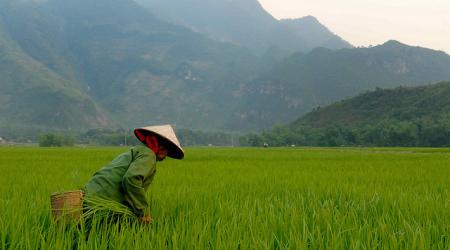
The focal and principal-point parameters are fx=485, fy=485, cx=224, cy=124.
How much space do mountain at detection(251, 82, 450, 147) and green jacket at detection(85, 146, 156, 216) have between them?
180 ft

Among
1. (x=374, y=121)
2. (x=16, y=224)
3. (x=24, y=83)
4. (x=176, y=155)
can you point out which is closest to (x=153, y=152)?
(x=176, y=155)

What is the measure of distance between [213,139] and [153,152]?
110m

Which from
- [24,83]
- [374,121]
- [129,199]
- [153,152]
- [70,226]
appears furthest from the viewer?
[24,83]

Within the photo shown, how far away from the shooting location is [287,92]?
155 metres

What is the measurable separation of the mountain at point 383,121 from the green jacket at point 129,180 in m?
54.8

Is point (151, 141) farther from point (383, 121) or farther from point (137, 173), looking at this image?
point (383, 121)

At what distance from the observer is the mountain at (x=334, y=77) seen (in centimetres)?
14538

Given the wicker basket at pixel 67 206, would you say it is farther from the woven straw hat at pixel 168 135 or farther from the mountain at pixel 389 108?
the mountain at pixel 389 108

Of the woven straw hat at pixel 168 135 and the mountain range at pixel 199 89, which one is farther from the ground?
the mountain range at pixel 199 89

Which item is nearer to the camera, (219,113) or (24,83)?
(24,83)

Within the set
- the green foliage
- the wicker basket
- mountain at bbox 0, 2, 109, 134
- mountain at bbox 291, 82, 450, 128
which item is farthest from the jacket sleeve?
mountain at bbox 0, 2, 109, 134

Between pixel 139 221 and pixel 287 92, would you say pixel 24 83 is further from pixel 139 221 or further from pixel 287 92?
pixel 139 221

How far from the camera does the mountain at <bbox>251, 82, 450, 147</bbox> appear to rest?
2229 inches

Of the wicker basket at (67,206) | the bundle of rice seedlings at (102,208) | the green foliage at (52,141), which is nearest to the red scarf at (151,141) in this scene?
the bundle of rice seedlings at (102,208)
